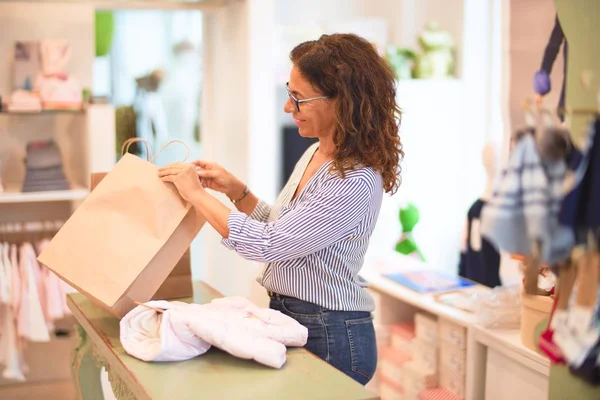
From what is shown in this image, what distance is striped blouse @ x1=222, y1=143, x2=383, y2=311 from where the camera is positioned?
193cm

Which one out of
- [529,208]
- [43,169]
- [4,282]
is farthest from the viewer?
A: [43,169]

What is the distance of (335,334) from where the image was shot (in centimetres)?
205

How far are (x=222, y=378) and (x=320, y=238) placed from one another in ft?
1.37

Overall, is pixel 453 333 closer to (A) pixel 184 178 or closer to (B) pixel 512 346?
(B) pixel 512 346

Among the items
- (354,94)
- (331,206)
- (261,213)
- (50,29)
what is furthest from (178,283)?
(50,29)

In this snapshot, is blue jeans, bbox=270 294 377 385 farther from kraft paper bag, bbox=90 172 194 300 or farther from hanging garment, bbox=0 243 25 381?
hanging garment, bbox=0 243 25 381

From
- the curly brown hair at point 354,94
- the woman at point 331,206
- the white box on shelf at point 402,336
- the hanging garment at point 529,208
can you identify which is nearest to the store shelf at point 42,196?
the white box on shelf at point 402,336

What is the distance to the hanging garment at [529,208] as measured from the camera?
131cm

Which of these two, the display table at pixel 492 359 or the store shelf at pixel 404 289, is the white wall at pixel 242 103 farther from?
the display table at pixel 492 359

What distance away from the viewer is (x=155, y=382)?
1760mm

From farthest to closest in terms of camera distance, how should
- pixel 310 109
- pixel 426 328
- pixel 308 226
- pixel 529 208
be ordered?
1. pixel 426 328
2. pixel 310 109
3. pixel 308 226
4. pixel 529 208

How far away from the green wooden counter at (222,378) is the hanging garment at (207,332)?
3 centimetres

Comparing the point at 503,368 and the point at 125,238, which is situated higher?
the point at 125,238

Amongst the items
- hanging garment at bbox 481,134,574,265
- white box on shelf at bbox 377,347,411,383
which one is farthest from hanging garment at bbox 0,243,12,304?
hanging garment at bbox 481,134,574,265
